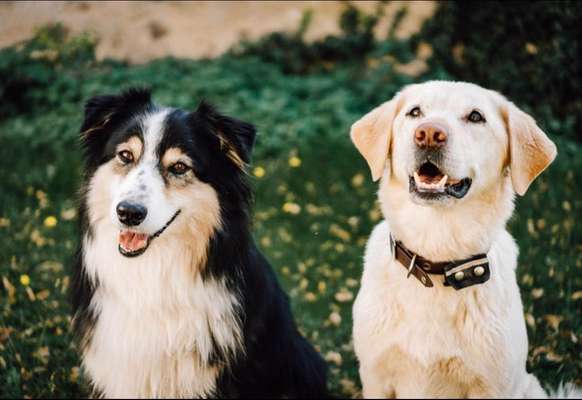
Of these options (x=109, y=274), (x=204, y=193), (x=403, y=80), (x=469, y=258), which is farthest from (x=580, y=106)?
(x=109, y=274)

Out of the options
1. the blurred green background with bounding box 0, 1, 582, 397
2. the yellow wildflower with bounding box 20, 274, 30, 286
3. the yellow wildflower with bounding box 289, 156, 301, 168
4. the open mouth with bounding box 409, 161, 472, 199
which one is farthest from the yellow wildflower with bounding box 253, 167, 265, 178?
the open mouth with bounding box 409, 161, 472, 199

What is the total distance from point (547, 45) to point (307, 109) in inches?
98.8

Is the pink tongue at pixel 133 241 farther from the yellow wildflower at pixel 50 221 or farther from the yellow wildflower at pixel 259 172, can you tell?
the yellow wildflower at pixel 259 172

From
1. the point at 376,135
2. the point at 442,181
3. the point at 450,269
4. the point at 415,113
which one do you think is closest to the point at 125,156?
the point at 376,135

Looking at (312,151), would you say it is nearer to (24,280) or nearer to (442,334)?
(24,280)

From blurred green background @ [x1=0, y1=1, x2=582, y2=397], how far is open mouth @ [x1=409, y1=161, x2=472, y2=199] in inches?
40.0

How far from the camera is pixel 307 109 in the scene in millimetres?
6949

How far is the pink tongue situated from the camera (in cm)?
274

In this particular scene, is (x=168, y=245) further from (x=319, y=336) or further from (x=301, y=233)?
(x=301, y=233)

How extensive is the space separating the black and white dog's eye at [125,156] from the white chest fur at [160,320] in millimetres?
333

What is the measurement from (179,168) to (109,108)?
0.45 m

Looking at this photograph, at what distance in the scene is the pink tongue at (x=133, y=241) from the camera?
2.74m

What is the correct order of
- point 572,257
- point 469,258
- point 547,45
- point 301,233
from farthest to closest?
point 547,45, point 301,233, point 572,257, point 469,258

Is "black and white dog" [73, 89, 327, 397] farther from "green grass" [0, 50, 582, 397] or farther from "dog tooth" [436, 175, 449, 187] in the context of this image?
"dog tooth" [436, 175, 449, 187]
